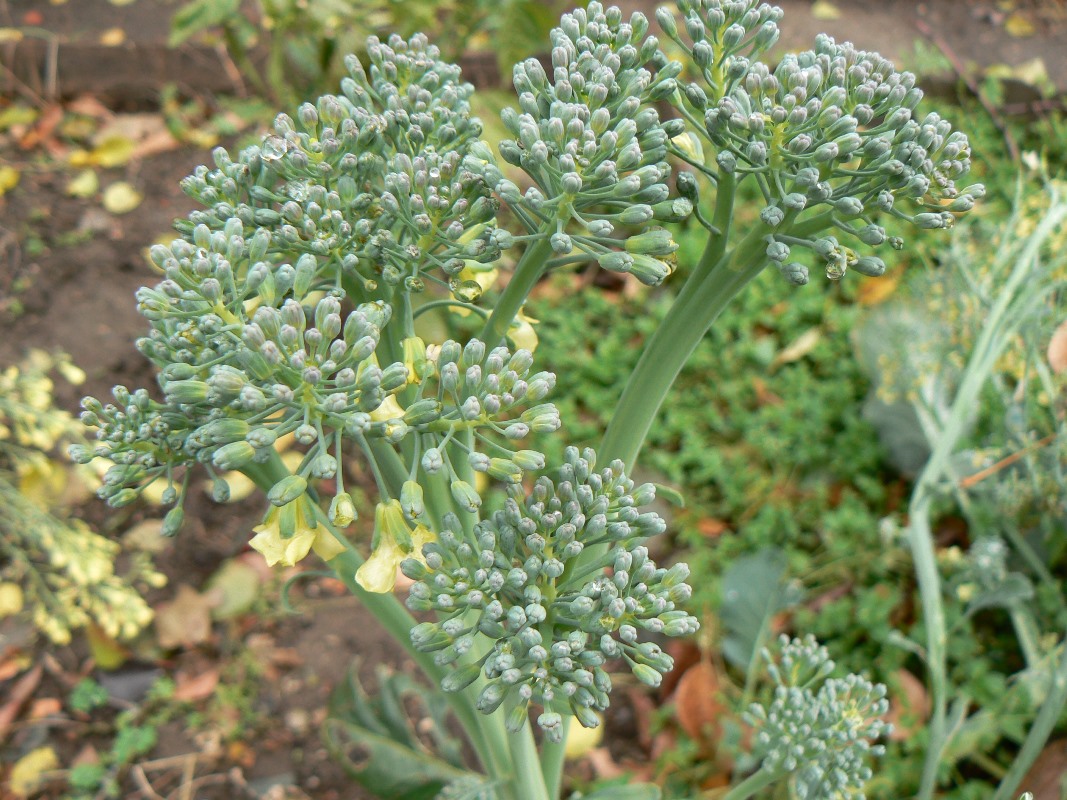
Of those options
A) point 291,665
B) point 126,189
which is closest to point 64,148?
point 126,189

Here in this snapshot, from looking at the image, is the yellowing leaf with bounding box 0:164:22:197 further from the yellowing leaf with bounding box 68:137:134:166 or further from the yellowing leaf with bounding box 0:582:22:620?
the yellowing leaf with bounding box 0:582:22:620

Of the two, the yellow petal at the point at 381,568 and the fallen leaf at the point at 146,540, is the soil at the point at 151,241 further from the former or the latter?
the yellow petal at the point at 381,568

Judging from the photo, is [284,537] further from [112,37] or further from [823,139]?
[112,37]

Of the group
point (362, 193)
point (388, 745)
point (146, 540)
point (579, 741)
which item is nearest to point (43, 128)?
point (146, 540)

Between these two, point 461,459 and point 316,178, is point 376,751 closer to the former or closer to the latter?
point 461,459

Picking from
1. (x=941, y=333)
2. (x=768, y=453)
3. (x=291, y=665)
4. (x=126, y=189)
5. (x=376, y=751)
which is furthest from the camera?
(x=126, y=189)

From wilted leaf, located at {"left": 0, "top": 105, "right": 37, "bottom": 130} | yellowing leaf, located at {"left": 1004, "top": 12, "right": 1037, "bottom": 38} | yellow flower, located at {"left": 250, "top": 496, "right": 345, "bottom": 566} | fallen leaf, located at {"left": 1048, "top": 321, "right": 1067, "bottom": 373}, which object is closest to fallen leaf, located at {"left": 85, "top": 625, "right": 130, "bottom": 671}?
yellow flower, located at {"left": 250, "top": 496, "right": 345, "bottom": 566}
